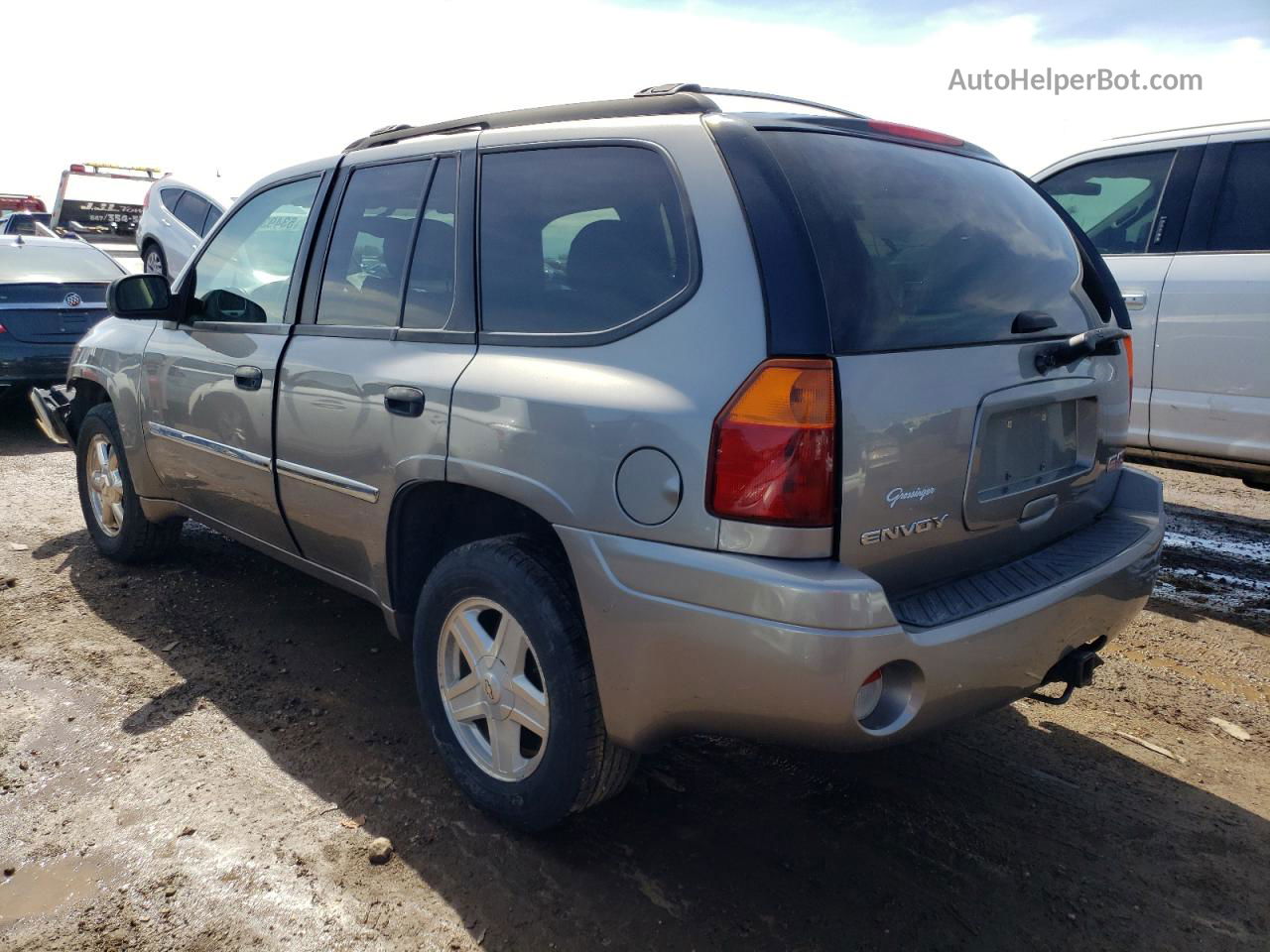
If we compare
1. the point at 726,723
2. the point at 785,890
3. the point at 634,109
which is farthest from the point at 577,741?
the point at 634,109

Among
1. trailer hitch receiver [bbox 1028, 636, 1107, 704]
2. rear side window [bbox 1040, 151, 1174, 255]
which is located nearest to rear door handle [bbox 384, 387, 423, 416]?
trailer hitch receiver [bbox 1028, 636, 1107, 704]

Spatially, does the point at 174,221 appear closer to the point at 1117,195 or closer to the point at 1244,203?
the point at 1117,195

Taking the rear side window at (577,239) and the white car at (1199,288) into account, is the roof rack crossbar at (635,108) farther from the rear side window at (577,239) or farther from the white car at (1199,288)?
the white car at (1199,288)

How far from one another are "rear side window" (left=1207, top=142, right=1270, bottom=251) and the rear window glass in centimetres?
246

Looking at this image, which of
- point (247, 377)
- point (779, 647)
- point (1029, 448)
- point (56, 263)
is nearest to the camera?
point (779, 647)

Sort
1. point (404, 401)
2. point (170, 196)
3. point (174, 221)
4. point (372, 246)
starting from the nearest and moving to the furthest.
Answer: point (404, 401) → point (372, 246) → point (174, 221) → point (170, 196)

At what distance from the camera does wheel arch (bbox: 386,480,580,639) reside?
9.36ft

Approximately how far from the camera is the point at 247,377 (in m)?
3.56

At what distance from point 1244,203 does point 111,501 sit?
18.1ft

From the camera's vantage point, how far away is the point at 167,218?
1302 centimetres

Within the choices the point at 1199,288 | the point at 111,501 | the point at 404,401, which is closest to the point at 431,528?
the point at 404,401

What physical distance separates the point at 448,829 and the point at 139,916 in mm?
767

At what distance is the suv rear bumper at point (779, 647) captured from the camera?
6.88ft

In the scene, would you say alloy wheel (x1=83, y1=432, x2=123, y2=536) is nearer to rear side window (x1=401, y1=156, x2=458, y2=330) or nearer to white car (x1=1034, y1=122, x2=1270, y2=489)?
rear side window (x1=401, y1=156, x2=458, y2=330)
